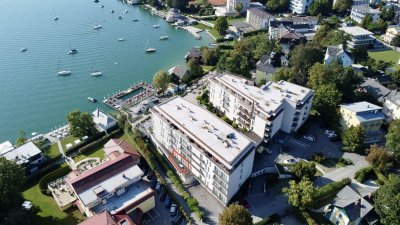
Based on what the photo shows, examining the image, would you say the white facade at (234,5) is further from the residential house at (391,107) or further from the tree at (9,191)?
the tree at (9,191)

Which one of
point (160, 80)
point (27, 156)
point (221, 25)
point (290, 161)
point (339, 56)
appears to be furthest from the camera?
point (221, 25)

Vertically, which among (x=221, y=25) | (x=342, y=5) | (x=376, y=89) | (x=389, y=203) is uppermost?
(x=342, y=5)

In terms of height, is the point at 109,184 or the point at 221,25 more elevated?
the point at 221,25

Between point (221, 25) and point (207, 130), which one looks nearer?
point (207, 130)

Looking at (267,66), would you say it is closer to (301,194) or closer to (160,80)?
(160,80)

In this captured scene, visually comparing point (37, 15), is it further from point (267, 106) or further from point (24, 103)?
point (267, 106)

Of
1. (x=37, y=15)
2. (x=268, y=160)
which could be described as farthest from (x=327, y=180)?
(x=37, y=15)

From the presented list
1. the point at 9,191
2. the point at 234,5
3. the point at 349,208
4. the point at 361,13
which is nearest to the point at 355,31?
the point at 361,13
